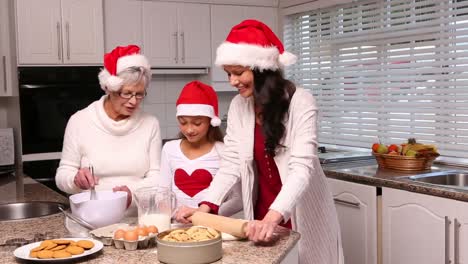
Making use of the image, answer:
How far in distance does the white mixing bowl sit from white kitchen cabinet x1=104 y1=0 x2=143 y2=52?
2.24m

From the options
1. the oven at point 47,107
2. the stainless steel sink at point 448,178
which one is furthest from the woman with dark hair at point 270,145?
the oven at point 47,107

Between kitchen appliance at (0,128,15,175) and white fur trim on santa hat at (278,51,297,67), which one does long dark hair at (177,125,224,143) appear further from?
kitchen appliance at (0,128,15,175)

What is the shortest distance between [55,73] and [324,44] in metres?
1.87

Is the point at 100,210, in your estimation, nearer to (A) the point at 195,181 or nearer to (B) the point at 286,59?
(A) the point at 195,181

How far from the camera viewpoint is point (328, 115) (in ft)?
13.1

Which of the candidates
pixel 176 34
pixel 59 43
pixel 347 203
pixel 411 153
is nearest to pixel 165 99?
pixel 176 34

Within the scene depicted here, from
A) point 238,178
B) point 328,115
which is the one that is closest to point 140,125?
point 238,178

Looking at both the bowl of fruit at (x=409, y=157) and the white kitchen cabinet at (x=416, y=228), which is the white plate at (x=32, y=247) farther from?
the bowl of fruit at (x=409, y=157)

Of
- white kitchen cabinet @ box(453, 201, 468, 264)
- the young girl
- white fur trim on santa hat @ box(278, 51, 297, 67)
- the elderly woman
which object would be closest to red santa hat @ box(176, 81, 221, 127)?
the young girl

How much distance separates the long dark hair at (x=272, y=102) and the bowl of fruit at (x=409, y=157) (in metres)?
1.27

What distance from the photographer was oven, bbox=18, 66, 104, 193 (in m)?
3.44

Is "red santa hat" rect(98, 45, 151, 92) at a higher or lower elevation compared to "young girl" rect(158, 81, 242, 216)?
higher

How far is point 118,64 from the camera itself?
2107mm

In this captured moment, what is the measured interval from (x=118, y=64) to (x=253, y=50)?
1.89 feet
